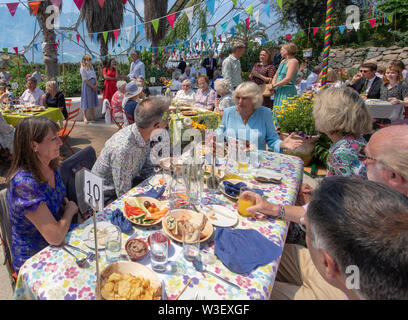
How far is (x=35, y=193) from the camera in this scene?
4.74 ft

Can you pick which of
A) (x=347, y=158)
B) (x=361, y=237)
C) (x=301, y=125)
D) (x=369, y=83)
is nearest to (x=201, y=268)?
(x=361, y=237)

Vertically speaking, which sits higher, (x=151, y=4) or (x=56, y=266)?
(x=151, y=4)

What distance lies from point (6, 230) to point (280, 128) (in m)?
3.81

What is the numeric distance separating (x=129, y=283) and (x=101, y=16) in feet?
56.1

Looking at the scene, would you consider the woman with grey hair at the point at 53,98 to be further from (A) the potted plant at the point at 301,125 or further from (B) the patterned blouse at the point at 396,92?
(B) the patterned blouse at the point at 396,92

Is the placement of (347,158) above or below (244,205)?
above

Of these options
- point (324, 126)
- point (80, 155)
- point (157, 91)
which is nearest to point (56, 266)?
point (80, 155)

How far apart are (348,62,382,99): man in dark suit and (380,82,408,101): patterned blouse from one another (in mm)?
234

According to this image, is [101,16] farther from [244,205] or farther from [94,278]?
[94,278]

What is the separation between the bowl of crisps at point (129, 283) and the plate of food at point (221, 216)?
534 mm

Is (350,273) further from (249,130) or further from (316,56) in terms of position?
(316,56)

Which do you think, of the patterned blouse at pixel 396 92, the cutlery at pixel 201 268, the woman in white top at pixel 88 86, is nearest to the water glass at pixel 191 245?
the cutlery at pixel 201 268

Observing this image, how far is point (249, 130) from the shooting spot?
3158mm

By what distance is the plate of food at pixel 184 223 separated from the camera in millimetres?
1398
